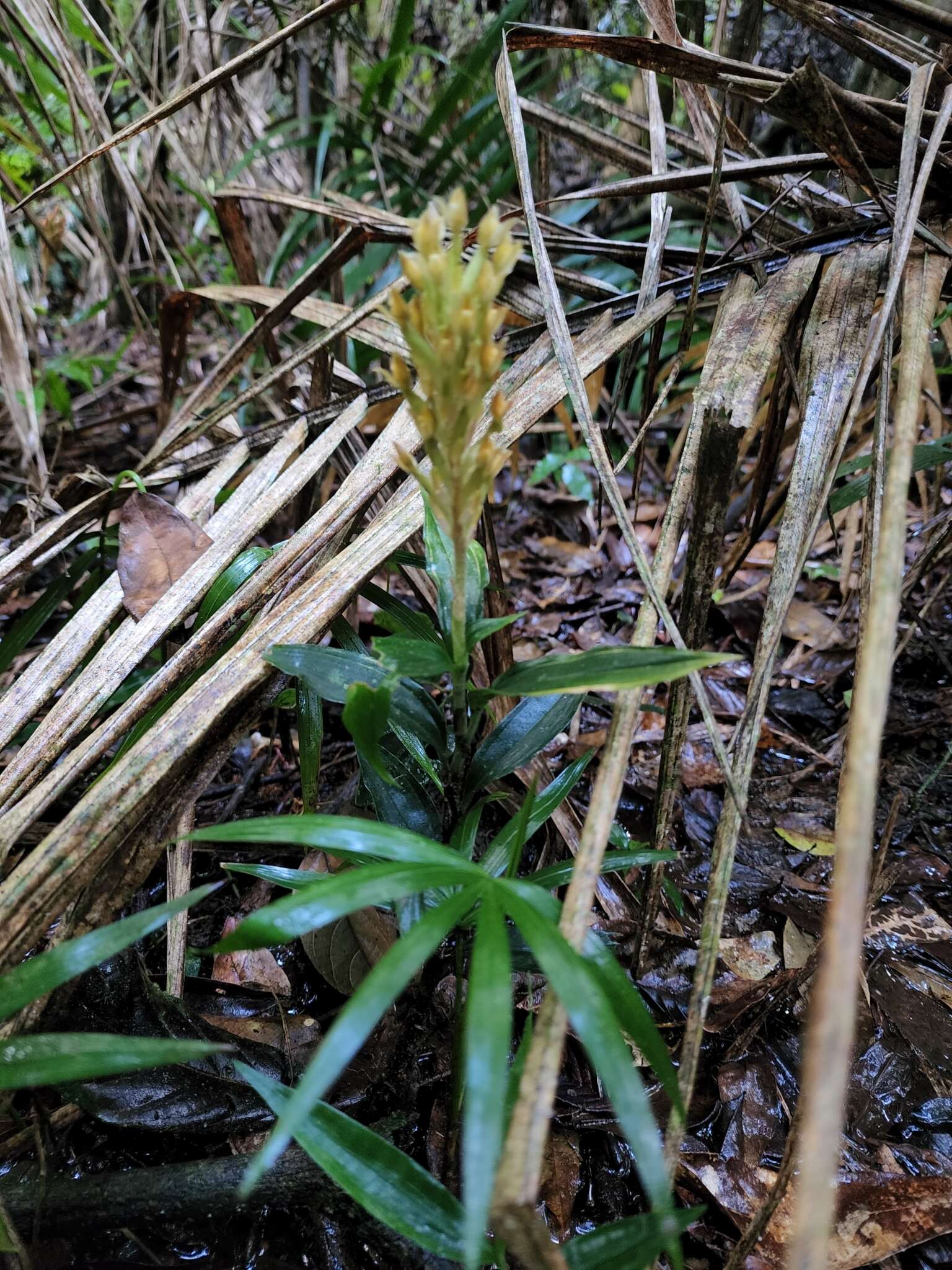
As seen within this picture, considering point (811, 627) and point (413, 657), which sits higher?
point (413, 657)

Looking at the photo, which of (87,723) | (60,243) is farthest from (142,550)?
(60,243)

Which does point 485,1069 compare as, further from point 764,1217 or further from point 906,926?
point 906,926

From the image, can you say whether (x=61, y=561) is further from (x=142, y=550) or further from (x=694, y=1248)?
(x=694, y=1248)

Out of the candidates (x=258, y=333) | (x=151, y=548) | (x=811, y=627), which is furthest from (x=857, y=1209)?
(x=258, y=333)

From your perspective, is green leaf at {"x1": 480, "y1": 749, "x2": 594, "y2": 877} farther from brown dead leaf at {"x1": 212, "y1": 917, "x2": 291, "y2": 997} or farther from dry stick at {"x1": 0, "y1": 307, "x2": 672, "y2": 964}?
brown dead leaf at {"x1": 212, "y1": 917, "x2": 291, "y2": 997}

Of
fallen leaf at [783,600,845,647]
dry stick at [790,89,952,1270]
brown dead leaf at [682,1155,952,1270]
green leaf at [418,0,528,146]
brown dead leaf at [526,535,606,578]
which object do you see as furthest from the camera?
brown dead leaf at [526,535,606,578]

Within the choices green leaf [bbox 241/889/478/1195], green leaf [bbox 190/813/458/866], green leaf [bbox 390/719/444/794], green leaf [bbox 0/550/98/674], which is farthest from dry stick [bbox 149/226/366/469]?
green leaf [bbox 241/889/478/1195]
